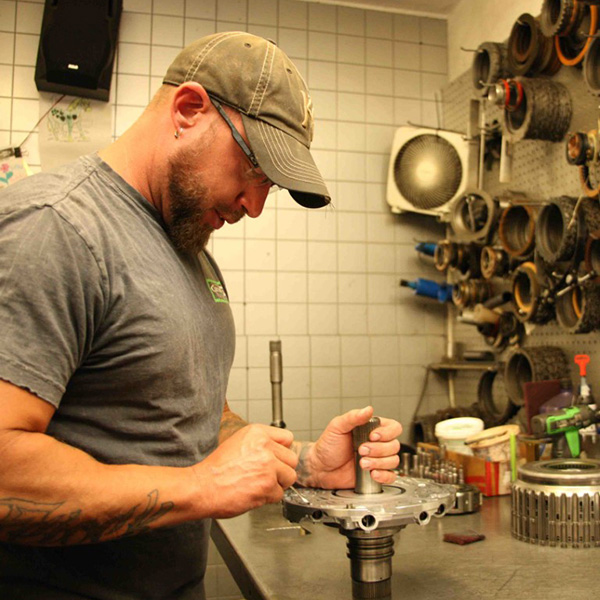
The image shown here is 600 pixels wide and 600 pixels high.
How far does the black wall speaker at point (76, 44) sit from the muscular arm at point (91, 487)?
246cm

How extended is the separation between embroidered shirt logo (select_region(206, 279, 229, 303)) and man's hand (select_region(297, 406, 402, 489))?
31cm

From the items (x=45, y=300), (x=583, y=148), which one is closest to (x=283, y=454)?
(x=45, y=300)

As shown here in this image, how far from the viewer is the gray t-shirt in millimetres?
775

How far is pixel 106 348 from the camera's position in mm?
874

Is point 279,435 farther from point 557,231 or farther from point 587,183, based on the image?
point 557,231

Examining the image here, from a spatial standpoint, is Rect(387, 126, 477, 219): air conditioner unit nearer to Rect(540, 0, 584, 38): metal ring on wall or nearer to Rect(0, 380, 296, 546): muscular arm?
Rect(540, 0, 584, 38): metal ring on wall

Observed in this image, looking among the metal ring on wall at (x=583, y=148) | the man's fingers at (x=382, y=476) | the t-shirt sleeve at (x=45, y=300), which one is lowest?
the man's fingers at (x=382, y=476)

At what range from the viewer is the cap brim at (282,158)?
99cm

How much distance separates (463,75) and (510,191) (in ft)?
2.78

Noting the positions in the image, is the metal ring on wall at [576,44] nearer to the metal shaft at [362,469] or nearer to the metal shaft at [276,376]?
the metal shaft at [276,376]

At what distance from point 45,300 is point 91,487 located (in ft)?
0.77

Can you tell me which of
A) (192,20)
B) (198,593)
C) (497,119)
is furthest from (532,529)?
(192,20)

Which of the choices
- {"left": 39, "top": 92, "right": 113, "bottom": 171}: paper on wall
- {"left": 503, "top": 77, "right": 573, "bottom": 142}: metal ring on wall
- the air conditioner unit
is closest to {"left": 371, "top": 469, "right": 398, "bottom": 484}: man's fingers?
{"left": 503, "top": 77, "right": 573, "bottom": 142}: metal ring on wall

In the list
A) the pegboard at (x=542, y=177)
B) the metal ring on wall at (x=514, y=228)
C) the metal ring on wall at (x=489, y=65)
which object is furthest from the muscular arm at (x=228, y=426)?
the metal ring on wall at (x=489, y=65)
